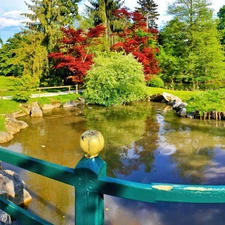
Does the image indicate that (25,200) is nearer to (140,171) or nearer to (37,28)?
(140,171)

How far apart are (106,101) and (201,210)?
1247 centimetres

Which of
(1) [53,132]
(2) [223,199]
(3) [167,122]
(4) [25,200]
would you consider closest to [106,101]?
(3) [167,122]

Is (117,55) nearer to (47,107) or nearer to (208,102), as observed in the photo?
(47,107)

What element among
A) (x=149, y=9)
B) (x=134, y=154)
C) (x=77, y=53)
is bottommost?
(x=134, y=154)

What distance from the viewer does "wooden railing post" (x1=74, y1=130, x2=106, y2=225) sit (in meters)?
1.01

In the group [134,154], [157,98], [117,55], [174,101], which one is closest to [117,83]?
[117,55]

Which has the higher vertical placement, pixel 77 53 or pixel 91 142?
pixel 77 53

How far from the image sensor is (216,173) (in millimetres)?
6801

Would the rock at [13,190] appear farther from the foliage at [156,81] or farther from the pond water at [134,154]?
the foliage at [156,81]

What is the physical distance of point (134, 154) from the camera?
8.48m

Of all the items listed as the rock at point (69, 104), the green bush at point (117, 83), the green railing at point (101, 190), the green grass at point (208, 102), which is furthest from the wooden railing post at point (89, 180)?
the rock at point (69, 104)

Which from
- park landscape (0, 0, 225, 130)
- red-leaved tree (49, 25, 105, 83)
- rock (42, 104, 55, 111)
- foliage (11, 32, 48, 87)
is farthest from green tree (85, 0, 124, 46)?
rock (42, 104, 55, 111)

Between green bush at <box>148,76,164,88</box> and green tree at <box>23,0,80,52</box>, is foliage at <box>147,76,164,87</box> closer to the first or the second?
green bush at <box>148,76,164,88</box>

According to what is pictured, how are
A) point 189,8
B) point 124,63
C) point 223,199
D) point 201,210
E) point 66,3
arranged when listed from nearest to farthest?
point 223,199
point 201,210
point 124,63
point 189,8
point 66,3
